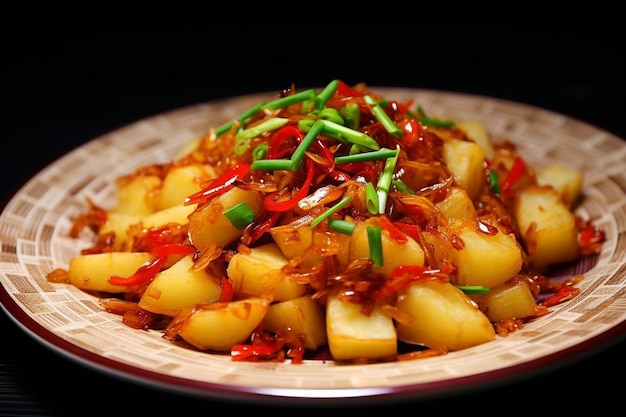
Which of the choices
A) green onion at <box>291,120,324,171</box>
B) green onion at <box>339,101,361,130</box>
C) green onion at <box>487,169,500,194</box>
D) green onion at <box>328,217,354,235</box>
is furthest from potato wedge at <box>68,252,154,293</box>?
green onion at <box>487,169,500,194</box>

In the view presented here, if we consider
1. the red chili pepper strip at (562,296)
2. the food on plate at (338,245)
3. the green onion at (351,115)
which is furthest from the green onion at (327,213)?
the red chili pepper strip at (562,296)

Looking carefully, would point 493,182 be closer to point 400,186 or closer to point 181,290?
point 400,186


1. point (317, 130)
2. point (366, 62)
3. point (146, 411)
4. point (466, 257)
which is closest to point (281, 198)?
point (317, 130)

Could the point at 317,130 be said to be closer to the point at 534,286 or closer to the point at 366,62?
the point at 534,286

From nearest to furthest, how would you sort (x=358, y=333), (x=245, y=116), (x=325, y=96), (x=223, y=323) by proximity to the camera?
(x=358, y=333), (x=223, y=323), (x=325, y=96), (x=245, y=116)

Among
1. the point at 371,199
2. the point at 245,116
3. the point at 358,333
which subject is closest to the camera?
the point at 358,333

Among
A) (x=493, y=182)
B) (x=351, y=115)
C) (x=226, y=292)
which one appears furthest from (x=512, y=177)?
(x=226, y=292)

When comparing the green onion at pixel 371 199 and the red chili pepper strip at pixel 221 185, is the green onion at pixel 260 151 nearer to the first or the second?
the red chili pepper strip at pixel 221 185
